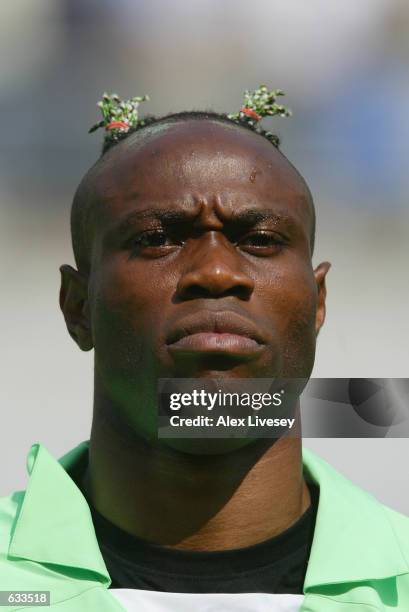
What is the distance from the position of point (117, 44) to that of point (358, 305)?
4.44ft

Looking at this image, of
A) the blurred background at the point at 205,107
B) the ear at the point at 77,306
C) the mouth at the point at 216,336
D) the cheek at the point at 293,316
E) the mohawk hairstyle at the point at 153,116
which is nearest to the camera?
the mouth at the point at 216,336

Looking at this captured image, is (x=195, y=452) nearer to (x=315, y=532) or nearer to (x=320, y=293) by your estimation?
(x=315, y=532)

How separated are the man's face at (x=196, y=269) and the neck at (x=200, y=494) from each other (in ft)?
0.26

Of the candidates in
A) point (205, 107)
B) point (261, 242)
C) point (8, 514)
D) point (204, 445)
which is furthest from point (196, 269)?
point (205, 107)

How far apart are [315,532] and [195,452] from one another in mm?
248

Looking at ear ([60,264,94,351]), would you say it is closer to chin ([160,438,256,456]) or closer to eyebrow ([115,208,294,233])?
eyebrow ([115,208,294,233])

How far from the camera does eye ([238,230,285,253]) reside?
200cm

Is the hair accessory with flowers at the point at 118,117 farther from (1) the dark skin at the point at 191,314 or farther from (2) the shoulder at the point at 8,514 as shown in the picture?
(2) the shoulder at the point at 8,514

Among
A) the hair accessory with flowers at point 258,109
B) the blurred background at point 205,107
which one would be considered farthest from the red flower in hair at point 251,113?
the blurred background at point 205,107

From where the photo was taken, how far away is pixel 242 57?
4.39 meters

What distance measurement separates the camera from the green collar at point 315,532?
1917 millimetres

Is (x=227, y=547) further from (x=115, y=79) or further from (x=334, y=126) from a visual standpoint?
(x=115, y=79)

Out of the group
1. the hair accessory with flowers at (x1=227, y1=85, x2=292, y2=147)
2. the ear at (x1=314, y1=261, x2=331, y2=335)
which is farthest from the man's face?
the hair accessory with flowers at (x1=227, y1=85, x2=292, y2=147)

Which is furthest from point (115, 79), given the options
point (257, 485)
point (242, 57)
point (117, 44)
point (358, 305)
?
point (257, 485)
